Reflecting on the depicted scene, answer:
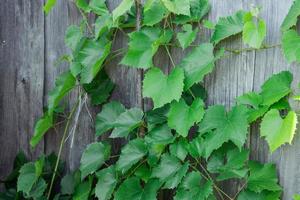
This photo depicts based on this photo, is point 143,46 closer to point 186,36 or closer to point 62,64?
point 186,36

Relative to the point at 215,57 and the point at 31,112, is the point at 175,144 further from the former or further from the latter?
the point at 31,112

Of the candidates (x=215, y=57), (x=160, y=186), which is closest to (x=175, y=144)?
(x=160, y=186)

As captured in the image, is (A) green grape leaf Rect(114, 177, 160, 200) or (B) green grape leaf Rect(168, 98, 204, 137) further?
(A) green grape leaf Rect(114, 177, 160, 200)

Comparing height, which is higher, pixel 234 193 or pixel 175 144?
pixel 175 144

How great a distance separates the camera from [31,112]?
2609mm

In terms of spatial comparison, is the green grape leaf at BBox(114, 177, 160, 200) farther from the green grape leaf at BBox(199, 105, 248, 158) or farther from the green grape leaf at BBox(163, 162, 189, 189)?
the green grape leaf at BBox(199, 105, 248, 158)

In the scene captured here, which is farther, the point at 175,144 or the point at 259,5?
the point at 175,144

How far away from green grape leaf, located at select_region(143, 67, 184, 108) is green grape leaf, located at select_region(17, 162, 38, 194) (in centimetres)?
73

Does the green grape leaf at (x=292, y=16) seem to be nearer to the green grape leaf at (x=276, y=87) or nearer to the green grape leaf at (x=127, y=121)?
the green grape leaf at (x=276, y=87)

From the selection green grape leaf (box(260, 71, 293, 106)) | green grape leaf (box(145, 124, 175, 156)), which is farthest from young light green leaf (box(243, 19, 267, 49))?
green grape leaf (box(145, 124, 175, 156))

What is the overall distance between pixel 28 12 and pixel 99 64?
1.98 feet

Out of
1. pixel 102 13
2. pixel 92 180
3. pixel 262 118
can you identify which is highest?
pixel 102 13

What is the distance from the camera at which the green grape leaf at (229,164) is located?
185cm

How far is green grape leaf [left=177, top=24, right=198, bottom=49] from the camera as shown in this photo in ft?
6.37
